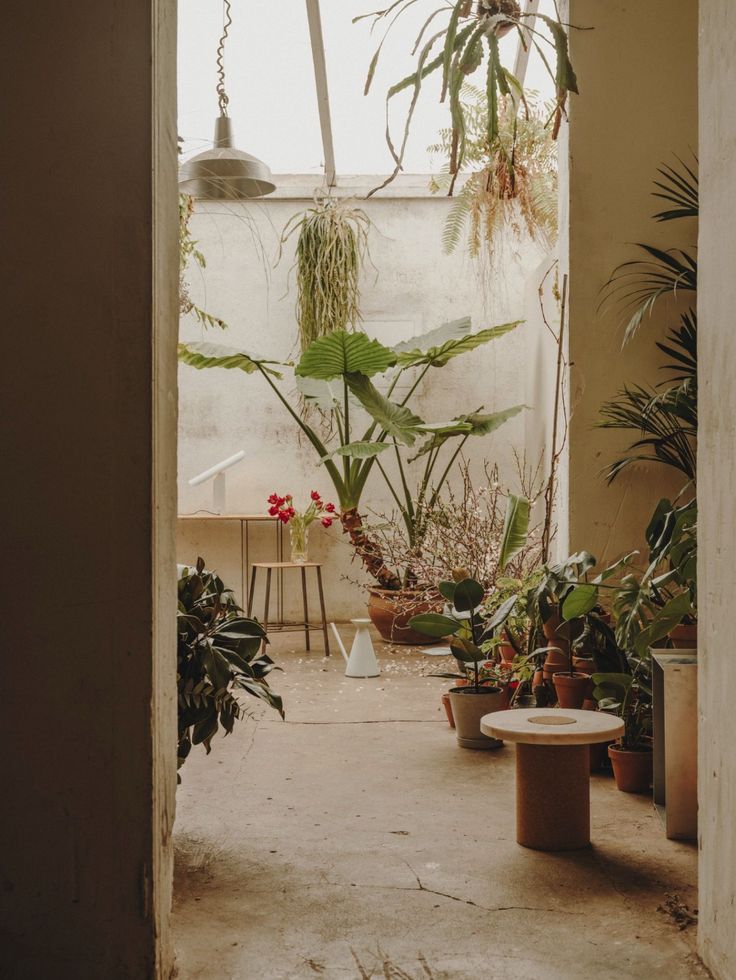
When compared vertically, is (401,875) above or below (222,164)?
below

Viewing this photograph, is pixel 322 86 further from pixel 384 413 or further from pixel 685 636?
pixel 685 636

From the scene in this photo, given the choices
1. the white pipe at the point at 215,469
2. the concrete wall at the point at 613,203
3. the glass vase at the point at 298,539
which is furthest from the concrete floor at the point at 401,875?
the white pipe at the point at 215,469

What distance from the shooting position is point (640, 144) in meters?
3.96

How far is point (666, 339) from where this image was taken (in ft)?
12.9

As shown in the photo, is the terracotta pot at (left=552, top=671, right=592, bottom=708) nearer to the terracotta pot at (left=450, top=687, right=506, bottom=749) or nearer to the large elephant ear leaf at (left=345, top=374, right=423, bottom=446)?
the terracotta pot at (left=450, top=687, right=506, bottom=749)

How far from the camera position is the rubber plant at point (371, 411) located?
567 centimetres

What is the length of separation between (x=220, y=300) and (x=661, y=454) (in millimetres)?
4048

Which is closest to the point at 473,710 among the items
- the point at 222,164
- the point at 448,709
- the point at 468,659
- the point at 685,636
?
the point at 468,659

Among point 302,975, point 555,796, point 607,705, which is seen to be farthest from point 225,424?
point 302,975

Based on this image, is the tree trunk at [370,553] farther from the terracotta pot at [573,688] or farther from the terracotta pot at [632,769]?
the terracotta pot at [632,769]

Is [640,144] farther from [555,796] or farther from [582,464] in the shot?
[555,796]

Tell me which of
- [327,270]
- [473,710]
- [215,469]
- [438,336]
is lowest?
[473,710]

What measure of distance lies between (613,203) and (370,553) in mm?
2855

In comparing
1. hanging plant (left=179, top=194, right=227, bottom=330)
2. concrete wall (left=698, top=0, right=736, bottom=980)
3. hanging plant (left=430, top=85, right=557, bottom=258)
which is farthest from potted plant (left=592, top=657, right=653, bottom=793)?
hanging plant (left=179, top=194, right=227, bottom=330)
